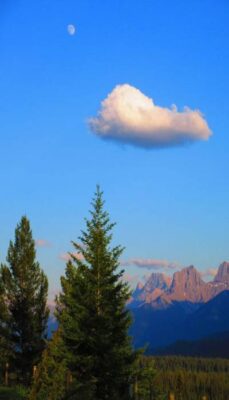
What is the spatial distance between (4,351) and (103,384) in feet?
63.8

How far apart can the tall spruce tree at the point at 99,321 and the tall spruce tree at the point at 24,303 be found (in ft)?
54.0

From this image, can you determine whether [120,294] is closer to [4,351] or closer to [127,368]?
[127,368]

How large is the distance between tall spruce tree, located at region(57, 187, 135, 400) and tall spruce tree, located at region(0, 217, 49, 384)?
16.5m

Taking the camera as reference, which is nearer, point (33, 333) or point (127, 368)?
point (127, 368)

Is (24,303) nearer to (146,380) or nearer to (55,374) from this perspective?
(146,380)

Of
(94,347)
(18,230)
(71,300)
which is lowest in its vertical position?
(94,347)

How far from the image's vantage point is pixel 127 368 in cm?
2930

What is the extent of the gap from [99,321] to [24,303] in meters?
20.1

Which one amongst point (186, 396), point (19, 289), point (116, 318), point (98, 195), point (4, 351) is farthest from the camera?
point (186, 396)

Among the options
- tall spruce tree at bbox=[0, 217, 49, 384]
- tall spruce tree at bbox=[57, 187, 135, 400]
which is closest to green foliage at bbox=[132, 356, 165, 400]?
tall spruce tree at bbox=[57, 187, 135, 400]

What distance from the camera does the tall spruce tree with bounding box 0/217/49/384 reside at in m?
46.7

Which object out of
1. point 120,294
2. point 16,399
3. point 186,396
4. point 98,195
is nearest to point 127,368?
point 120,294

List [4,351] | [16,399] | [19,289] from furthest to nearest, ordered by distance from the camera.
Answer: [19,289], [4,351], [16,399]

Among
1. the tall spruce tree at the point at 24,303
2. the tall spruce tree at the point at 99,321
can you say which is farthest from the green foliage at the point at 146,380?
the tall spruce tree at the point at 24,303
